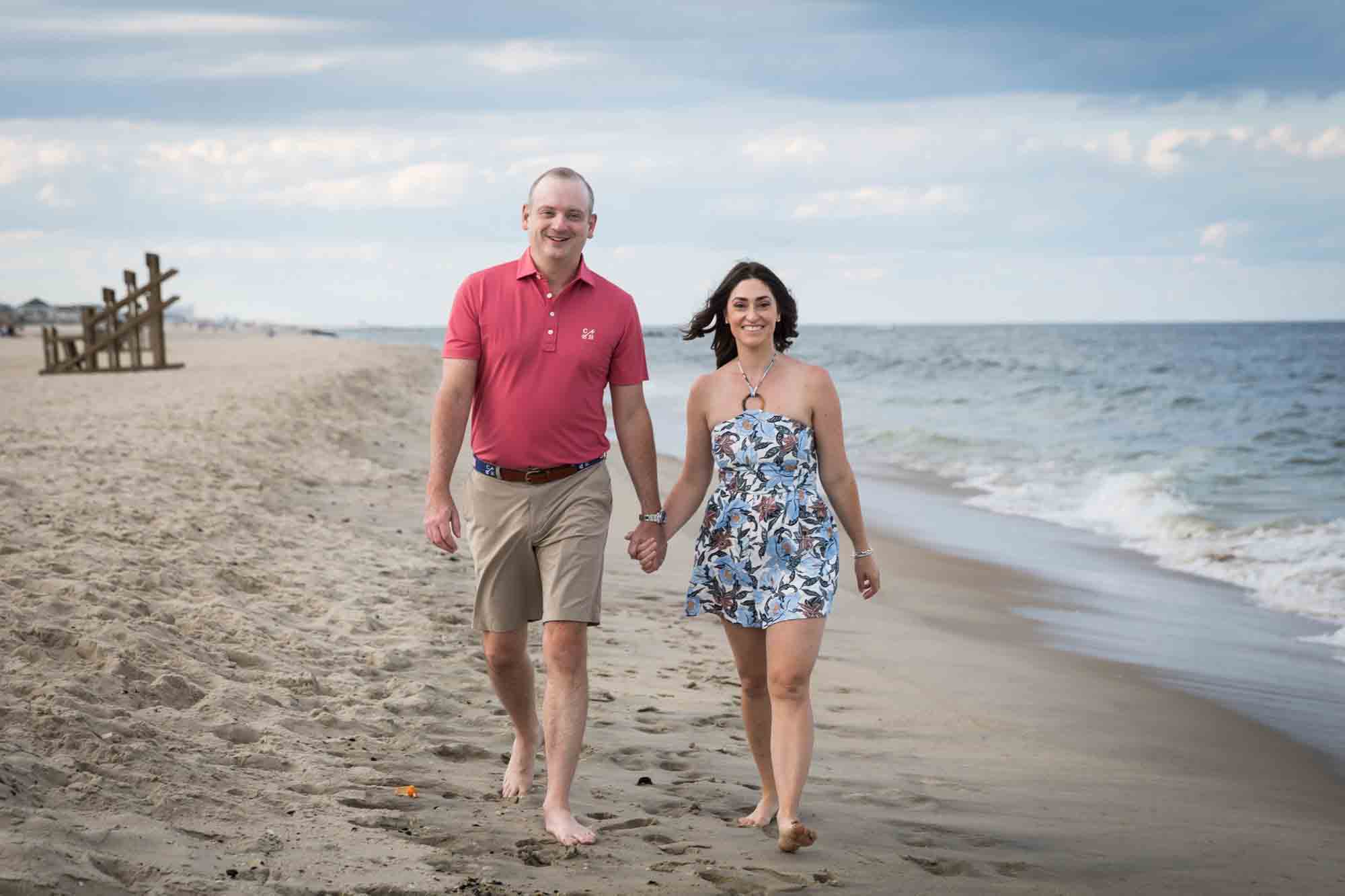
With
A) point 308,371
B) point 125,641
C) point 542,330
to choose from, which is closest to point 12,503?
point 125,641

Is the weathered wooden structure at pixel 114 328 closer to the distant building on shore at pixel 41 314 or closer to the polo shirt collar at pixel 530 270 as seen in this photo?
the polo shirt collar at pixel 530 270

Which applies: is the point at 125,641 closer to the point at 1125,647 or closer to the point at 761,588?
the point at 761,588

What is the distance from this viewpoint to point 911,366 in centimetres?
5378

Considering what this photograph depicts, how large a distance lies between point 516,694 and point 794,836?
108cm

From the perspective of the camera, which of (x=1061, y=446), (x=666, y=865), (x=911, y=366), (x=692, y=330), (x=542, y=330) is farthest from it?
(x=911, y=366)

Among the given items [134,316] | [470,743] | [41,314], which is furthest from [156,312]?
[41,314]

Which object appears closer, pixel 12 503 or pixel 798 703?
pixel 798 703

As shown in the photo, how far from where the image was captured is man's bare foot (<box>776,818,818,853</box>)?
3779mm

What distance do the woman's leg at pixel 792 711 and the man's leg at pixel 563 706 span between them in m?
0.61

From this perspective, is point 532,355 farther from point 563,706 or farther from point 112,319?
point 112,319

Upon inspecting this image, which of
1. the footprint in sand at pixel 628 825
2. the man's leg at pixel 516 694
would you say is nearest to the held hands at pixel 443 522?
the man's leg at pixel 516 694

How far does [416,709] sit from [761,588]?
191cm

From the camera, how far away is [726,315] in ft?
13.8

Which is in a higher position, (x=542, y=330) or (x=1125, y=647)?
(x=542, y=330)
